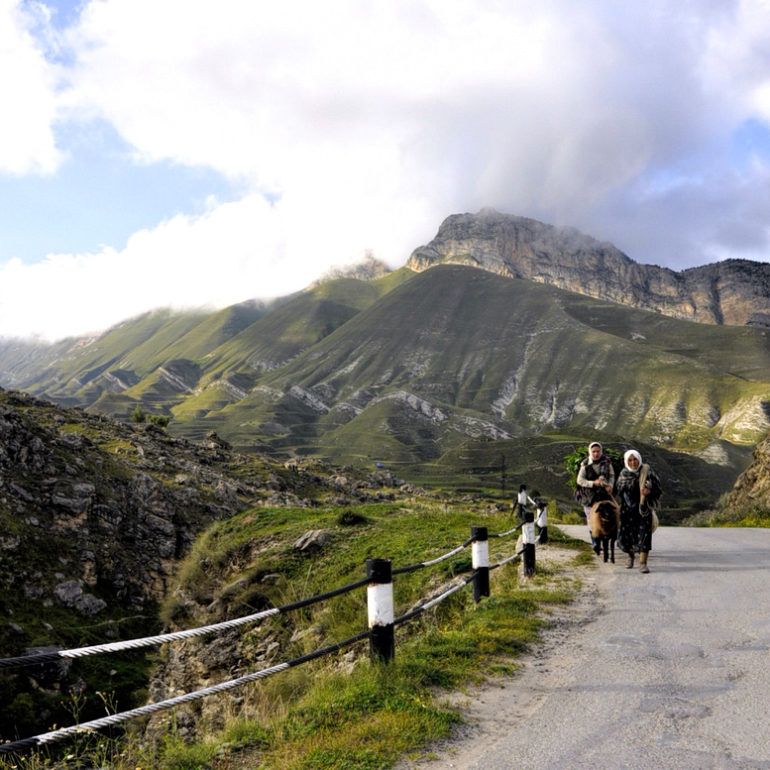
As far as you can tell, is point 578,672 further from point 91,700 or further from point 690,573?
point 91,700

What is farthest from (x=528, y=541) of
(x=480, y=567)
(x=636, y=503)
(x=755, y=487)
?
(x=755, y=487)

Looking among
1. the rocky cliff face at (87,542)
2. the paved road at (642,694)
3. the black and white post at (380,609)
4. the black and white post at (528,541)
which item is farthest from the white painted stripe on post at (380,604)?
the rocky cliff face at (87,542)

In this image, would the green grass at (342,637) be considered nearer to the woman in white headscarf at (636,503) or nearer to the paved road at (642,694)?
the paved road at (642,694)

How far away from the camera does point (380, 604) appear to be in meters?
7.43

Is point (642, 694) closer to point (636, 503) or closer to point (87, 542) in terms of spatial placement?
point (636, 503)

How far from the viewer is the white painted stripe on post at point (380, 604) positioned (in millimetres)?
7379

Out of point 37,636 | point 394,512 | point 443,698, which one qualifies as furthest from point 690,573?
point 37,636

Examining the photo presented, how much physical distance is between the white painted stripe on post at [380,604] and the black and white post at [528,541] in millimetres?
5943

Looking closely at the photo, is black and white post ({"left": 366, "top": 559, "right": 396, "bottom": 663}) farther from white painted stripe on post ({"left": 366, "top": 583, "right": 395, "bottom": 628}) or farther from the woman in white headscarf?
the woman in white headscarf

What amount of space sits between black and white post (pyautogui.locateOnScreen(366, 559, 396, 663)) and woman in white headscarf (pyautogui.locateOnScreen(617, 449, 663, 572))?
8200mm

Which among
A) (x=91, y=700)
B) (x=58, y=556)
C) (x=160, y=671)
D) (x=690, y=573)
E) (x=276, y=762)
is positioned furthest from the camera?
(x=58, y=556)

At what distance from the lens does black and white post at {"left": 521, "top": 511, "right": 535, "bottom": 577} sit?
12797 mm

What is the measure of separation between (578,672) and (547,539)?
36.6 ft

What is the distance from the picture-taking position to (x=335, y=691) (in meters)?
6.89
